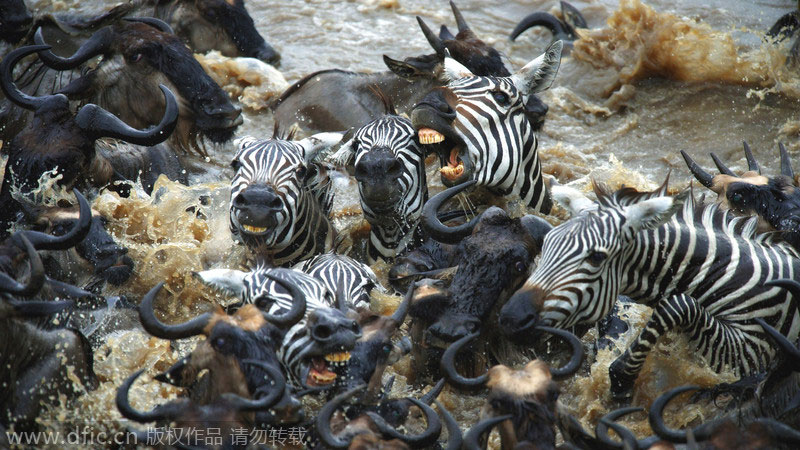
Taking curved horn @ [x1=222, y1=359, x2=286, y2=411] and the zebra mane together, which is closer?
curved horn @ [x1=222, y1=359, x2=286, y2=411]

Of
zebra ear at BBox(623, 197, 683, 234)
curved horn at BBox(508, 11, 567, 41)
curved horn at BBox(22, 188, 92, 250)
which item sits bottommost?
curved horn at BBox(508, 11, 567, 41)

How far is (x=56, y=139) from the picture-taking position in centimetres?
696

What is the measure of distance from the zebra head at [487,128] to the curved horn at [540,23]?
19.7 feet

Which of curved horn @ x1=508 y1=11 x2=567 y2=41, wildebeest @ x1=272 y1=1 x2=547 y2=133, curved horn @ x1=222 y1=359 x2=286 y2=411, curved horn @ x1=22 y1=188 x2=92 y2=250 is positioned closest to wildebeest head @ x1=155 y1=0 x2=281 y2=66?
wildebeest @ x1=272 y1=1 x2=547 y2=133

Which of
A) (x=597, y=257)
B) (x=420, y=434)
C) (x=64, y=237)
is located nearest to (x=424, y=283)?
(x=597, y=257)

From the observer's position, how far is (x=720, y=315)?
5.50 meters

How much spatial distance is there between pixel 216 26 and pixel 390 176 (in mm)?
6184

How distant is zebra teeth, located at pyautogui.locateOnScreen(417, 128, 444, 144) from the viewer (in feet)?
21.3

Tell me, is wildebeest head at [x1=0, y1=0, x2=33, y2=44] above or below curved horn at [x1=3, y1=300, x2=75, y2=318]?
below

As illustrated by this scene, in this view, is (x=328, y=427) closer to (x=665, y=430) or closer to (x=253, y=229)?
(x=665, y=430)

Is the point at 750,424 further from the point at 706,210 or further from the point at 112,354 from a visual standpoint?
the point at 112,354

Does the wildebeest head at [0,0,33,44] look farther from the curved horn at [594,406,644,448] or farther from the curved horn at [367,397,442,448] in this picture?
the curved horn at [594,406,644,448]

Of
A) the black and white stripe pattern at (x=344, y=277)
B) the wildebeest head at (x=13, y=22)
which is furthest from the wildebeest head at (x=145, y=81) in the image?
the black and white stripe pattern at (x=344, y=277)

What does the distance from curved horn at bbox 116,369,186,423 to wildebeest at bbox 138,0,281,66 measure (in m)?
7.73
